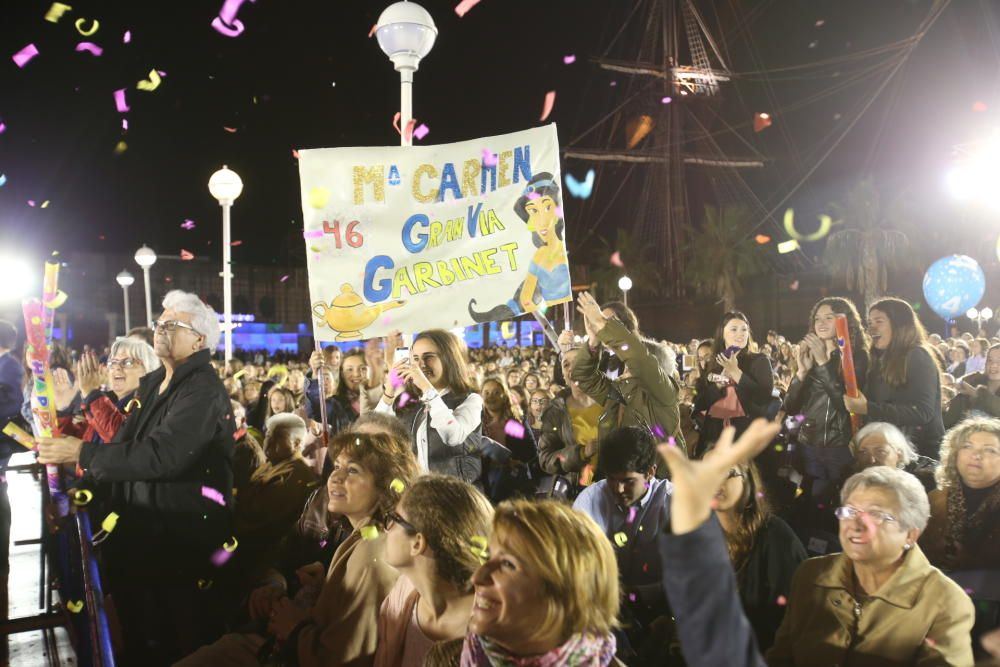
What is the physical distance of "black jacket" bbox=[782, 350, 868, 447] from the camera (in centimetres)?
554

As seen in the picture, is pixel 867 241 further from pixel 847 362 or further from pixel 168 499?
pixel 168 499

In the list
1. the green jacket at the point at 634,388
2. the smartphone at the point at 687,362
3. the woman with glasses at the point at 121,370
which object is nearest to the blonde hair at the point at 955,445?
the green jacket at the point at 634,388

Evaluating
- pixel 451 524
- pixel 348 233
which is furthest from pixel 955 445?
pixel 348 233

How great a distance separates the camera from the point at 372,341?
273 inches

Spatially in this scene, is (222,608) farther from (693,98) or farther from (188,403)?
(693,98)

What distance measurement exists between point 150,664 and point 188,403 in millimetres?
1285

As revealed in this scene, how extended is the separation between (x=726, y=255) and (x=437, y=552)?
42.3 metres

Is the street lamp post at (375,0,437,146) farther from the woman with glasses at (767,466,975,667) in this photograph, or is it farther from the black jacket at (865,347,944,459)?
the woman with glasses at (767,466,975,667)

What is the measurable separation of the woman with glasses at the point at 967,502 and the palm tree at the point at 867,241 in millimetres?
33101

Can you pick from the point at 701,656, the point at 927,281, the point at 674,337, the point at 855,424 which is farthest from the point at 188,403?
the point at 674,337

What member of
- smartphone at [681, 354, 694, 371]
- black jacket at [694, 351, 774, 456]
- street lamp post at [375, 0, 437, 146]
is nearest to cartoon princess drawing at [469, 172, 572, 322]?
street lamp post at [375, 0, 437, 146]

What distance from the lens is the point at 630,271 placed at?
4878 cm

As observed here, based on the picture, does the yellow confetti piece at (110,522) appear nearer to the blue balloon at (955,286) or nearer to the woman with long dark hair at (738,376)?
the woman with long dark hair at (738,376)

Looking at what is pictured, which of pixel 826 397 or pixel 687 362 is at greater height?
pixel 687 362
